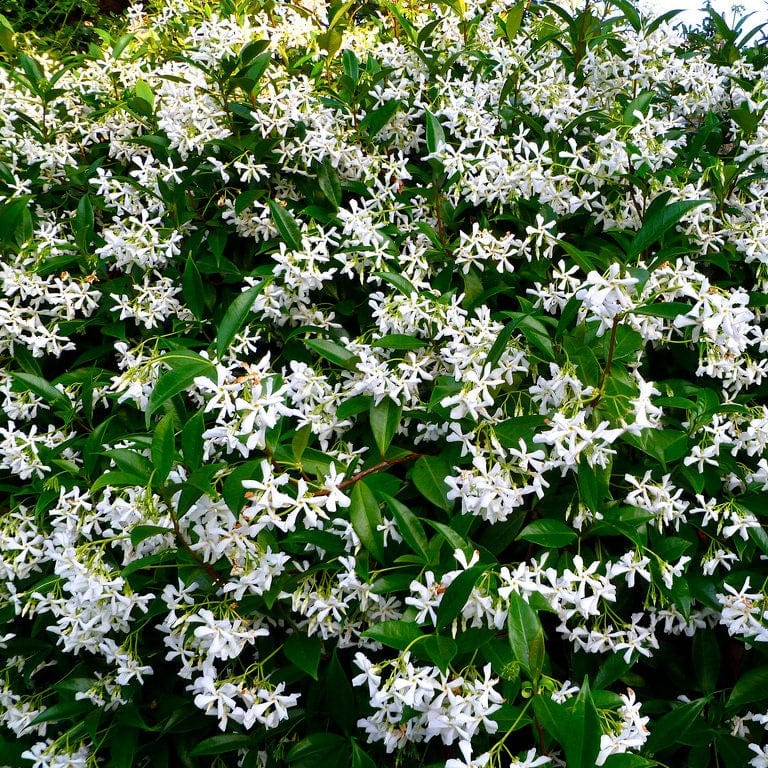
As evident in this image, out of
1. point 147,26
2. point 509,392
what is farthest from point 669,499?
point 147,26

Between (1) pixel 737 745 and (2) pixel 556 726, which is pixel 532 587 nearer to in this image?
(2) pixel 556 726

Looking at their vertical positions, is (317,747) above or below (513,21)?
below

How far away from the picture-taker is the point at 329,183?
2176 millimetres

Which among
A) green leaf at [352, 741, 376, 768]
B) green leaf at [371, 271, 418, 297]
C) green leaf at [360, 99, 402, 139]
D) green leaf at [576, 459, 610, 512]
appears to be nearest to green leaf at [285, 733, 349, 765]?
green leaf at [352, 741, 376, 768]

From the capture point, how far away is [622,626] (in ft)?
5.16

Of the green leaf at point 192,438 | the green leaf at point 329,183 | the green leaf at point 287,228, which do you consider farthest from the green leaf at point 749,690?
the green leaf at point 329,183

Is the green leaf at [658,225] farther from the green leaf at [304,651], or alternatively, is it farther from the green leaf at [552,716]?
the green leaf at [304,651]

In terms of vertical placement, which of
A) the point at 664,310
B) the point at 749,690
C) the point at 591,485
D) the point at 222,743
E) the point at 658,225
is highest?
the point at 658,225

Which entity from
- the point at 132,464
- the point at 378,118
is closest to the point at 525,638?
the point at 132,464

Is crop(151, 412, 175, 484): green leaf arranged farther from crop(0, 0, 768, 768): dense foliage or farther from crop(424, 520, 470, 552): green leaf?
crop(424, 520, 470, 552): green leaf

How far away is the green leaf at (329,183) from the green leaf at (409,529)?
1047 millimetres

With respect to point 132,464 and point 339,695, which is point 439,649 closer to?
point 339,695

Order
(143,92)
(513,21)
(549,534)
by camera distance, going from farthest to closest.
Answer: (143,92) → (513,21) → (549,534)

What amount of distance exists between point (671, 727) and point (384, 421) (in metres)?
0.84
